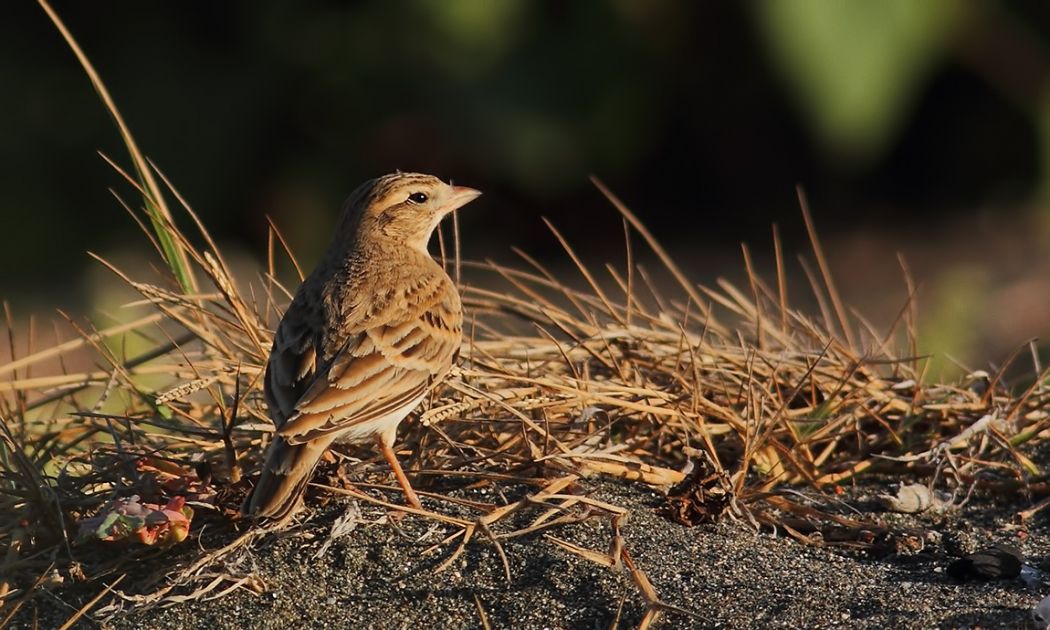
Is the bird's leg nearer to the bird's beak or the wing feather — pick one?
the wing feather

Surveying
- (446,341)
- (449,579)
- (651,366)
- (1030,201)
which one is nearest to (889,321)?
(1030,201)

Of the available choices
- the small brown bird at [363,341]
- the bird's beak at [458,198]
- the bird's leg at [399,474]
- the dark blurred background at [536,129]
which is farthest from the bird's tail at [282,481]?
the dark blurred background at [536,129]

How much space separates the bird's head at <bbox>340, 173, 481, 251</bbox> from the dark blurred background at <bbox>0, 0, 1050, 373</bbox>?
477 cm

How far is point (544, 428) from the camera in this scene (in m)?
3.86

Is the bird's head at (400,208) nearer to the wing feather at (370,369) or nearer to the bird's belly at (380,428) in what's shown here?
the wing feather at (370,369)

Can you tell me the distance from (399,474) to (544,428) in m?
0.47

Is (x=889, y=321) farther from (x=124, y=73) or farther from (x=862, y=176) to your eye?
(x=124, y=73)

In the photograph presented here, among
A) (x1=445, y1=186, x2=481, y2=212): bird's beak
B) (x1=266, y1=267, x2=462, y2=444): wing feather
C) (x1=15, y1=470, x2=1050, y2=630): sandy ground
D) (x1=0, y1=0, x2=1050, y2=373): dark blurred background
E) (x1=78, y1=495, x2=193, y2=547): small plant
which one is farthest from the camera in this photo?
(x1=0, y1=0, x2=1050, y2=373): dark blurred background

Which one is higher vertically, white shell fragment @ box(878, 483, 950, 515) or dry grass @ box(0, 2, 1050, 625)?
dry grass @ box(0, 2, 1050, 625)

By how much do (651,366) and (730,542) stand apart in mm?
836

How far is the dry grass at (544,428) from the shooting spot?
3.53m

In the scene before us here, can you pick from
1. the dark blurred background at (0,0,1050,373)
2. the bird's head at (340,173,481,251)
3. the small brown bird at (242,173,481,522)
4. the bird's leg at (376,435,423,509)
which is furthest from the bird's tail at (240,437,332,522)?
the dark blurred background at (0,0,1050,373)

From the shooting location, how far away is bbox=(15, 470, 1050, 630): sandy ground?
3.19 m

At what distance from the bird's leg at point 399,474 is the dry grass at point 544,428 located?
0.08 m
